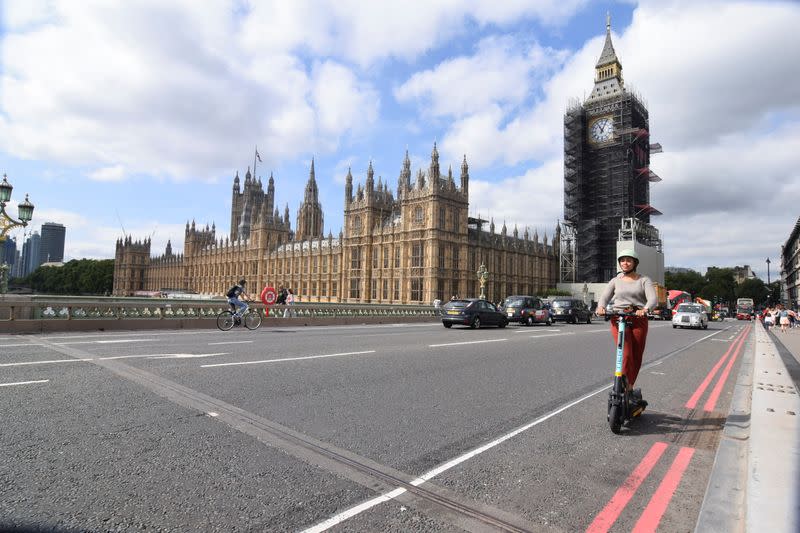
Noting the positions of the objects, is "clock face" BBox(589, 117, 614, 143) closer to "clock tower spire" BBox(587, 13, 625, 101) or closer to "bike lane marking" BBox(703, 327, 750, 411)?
"clock tower spire" BBox(587, 13, 625, 101)

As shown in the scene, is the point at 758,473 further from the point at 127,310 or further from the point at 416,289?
the point at 416,289

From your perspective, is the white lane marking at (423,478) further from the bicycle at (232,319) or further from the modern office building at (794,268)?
the modern office building at (794,268)

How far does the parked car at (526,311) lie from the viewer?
27188 mm

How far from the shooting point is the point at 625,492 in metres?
3.42

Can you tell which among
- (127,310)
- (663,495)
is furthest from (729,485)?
(127,310)

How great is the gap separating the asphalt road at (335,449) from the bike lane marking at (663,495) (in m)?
0.01

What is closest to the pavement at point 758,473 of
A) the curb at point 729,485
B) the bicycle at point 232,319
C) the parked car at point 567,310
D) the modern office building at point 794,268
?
the curb at point 729,485

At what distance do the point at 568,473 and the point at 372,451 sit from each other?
163 cm

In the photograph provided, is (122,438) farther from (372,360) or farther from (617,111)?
(617,111)

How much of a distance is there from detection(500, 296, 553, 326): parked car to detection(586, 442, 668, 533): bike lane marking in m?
23.0

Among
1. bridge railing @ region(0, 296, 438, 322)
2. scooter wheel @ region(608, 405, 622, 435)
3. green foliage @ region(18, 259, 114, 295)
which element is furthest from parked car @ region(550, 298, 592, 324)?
green foliage @ region(18, 259, 114, 295)

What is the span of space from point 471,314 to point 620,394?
1686cm

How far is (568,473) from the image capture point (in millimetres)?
3742

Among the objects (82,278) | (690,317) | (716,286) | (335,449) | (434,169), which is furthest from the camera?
(82,278)
